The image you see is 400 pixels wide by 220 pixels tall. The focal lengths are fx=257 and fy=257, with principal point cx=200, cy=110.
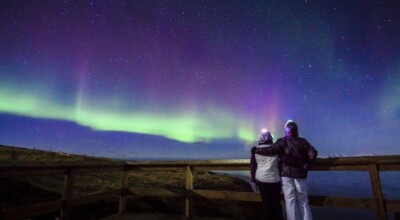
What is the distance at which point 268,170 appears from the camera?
455cm

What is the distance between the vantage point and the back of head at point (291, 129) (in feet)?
14.9

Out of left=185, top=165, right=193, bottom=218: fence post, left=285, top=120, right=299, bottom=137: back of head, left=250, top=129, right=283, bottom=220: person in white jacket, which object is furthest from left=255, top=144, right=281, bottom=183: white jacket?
left=185, top=165, right=193, bottom=218: fence post

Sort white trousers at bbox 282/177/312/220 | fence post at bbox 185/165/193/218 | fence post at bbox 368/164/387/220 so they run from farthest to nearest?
fence post at bbox 185/165/193/218 → white trousers at bbox 282/177/312/220 → fence post at bbox 368/164/387/220

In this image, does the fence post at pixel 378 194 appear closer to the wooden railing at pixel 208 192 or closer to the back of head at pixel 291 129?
the wooden railing at pixel 208 192

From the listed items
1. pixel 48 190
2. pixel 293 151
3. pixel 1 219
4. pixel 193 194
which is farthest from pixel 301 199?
pixel 48 190

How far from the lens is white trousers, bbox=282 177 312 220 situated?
13.9ft

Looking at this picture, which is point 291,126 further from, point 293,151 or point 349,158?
point 349,158

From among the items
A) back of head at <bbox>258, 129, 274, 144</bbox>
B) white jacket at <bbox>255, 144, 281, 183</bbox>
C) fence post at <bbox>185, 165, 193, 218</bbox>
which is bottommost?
fence post at <bbox>185, 165, 193, 218</bbox>

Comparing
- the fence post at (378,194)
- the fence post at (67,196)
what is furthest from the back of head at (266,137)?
the fence post at (67,196)

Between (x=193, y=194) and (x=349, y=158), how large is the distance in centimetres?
323

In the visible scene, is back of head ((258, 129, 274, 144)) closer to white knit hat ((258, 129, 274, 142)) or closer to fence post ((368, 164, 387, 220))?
white knit hat ((258, 129, 274, 142))

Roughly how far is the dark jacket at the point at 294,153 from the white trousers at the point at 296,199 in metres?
0.13

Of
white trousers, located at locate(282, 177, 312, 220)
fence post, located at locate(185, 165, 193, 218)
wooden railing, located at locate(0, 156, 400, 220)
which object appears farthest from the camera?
fence post, located at locate(185, 165, 193, 218)

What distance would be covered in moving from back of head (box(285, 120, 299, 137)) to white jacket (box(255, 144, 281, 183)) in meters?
0.48
